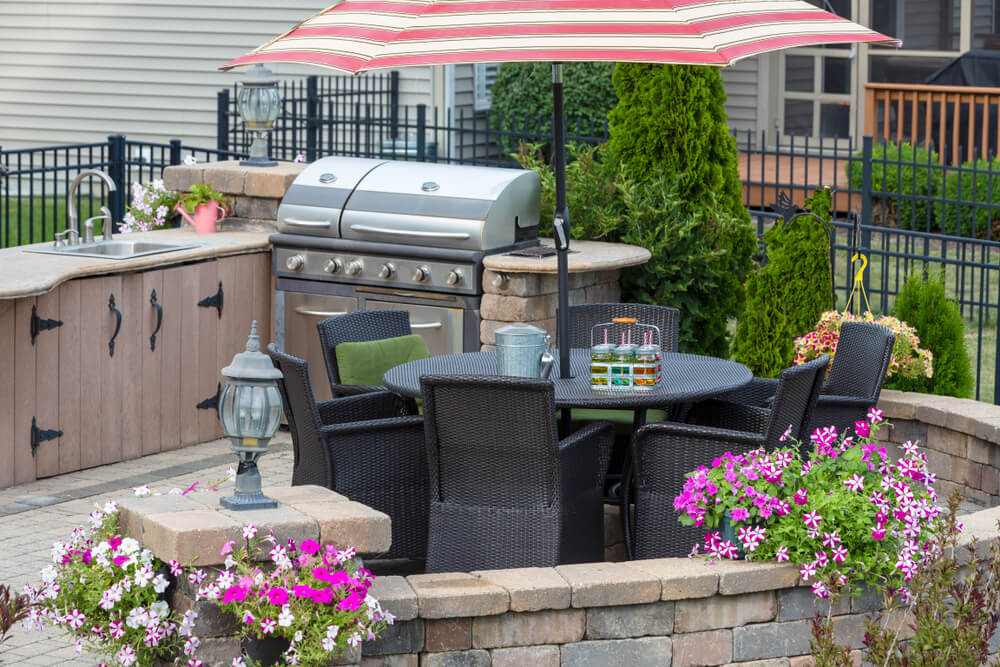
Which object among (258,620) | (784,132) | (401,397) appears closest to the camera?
(258,620)

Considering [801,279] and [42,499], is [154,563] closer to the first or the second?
[42,499]

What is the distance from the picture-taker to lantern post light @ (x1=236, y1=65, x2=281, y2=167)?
962cm

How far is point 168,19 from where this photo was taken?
1920 centimetres

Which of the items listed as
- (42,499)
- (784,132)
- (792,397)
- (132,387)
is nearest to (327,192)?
(132,387)

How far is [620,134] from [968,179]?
21.1ft

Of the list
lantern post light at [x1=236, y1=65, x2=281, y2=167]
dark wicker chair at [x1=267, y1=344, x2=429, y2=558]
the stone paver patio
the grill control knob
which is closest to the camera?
the stone paver patio

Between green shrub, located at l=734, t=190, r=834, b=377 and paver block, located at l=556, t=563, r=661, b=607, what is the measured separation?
354 centimetres

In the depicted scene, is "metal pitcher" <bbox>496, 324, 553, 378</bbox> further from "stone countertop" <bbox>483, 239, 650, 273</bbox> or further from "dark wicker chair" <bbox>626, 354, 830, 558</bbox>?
"stone countertop" <bbox>483, 239, 650, 273</bbox>

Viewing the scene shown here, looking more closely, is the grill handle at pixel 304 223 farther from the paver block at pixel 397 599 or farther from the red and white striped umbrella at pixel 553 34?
the paver block at pixel 397 599

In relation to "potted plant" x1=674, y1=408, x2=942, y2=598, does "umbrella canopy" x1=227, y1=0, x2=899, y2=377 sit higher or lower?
higher

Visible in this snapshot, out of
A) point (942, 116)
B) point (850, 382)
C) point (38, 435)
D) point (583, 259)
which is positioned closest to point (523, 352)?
point (850, 382)

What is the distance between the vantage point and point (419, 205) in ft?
27.4

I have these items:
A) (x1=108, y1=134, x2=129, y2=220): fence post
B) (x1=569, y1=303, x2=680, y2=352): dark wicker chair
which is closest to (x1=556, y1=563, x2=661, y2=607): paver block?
(x1=569, y1=303, x2=680, y2=352): dark wicker chair

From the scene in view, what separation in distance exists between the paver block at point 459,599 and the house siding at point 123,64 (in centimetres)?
1430
